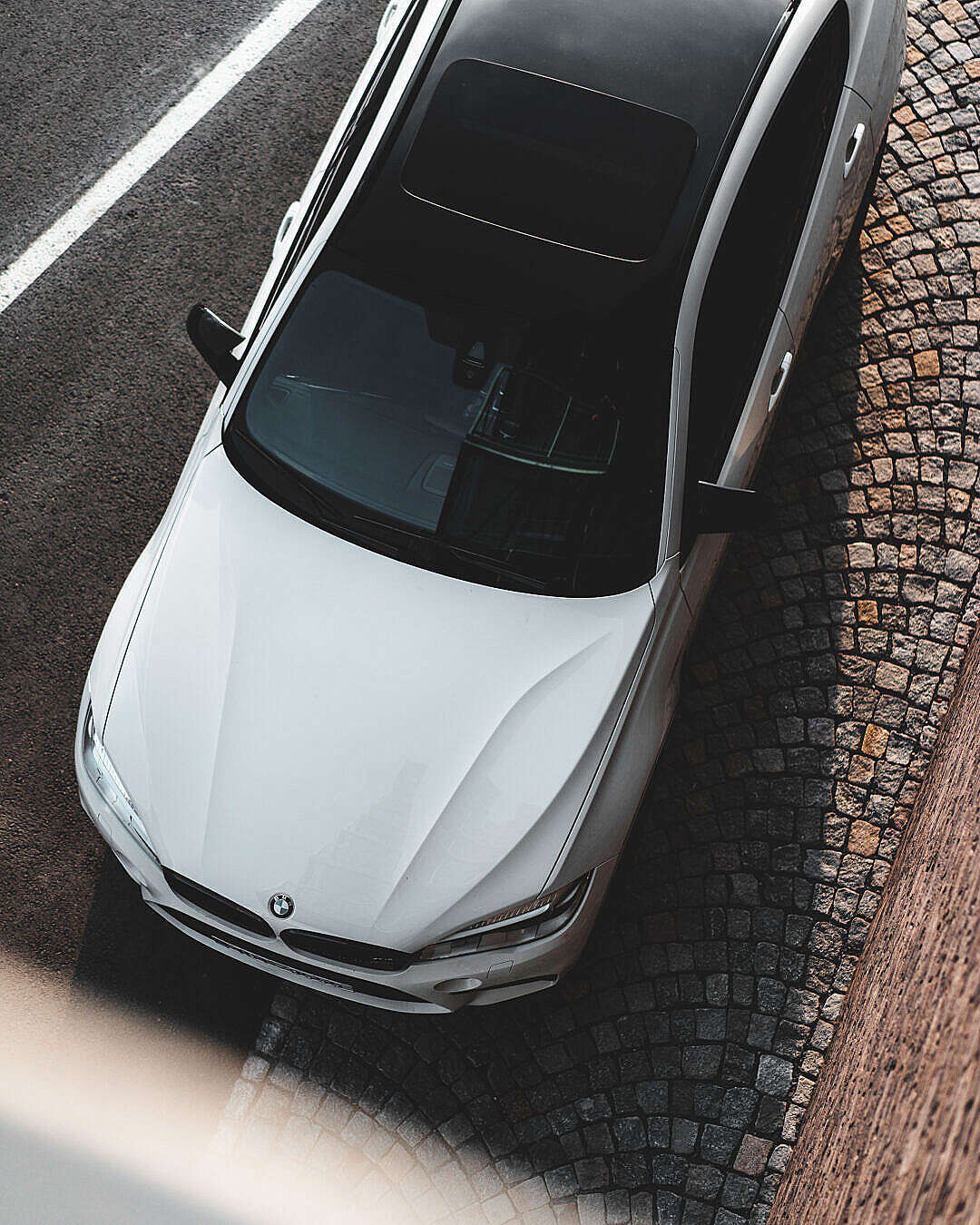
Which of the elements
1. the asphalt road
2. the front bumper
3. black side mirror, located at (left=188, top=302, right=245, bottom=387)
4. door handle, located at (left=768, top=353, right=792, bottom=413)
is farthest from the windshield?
the asphalt road

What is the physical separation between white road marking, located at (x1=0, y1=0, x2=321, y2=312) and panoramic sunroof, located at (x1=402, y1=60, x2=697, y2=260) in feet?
8.69

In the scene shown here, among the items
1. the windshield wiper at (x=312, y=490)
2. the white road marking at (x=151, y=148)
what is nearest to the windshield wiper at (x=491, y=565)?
the windshield wiper at (x=312, y=490)

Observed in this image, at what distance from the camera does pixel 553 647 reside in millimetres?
3758

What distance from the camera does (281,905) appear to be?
3.66 m

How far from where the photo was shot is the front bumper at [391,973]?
3768mm

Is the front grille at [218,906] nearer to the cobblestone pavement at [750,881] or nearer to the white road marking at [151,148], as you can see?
the cobblestone pavement at [750,881]

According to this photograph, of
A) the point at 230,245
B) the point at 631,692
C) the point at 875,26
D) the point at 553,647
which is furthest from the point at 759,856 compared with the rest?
the point at 230,245

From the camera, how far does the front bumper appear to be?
12.4ft

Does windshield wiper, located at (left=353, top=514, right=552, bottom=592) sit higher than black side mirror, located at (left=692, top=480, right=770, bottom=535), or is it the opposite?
black side mirror, located at (left=692, top=480, right=770, bottom=535)

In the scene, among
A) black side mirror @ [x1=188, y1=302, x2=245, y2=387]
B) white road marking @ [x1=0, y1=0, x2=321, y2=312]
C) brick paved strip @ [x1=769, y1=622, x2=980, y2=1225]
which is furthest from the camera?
white road marking @ [x1=0, y1=0, x2=321, y2=312]

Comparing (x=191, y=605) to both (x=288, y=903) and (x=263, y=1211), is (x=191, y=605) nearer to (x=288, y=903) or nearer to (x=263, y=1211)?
(x=288, y=903)

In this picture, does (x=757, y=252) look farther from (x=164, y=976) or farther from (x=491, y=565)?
(x=164, y=976)

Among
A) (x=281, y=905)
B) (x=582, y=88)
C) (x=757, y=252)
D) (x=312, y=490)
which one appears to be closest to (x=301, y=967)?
(x=281, y=905)

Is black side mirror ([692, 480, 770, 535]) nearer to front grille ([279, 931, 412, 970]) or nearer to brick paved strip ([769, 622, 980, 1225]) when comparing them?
brick paved strip ([769, 622, 980, 1225])
